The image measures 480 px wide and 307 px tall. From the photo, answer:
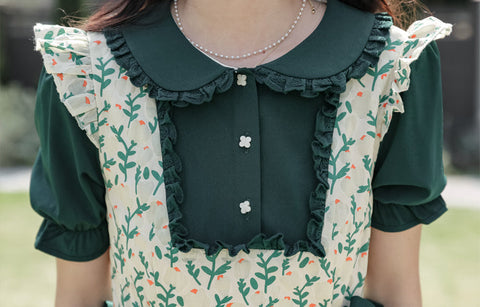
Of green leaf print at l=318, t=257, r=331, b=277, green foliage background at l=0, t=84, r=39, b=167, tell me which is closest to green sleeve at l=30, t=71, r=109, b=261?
green leaf print at l=318, t=257, r=331, b=277

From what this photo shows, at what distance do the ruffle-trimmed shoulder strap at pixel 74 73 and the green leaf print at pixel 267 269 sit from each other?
407mm

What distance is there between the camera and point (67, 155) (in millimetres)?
1365

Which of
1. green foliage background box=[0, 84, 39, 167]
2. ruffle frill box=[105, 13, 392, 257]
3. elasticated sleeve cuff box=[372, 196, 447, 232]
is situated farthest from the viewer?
green foliage background box=[0, 84, 39, 167]

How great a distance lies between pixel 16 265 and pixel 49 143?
411 centimetres

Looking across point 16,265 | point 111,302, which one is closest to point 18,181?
point 16,265

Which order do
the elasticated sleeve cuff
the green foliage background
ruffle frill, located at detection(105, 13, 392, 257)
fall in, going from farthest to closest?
the green foliage background
the elasticated sleeve cuff
ruffle frill, located at detection(105, 13, 392, 257)

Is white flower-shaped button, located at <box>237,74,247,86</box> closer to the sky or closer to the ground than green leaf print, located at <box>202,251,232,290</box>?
closer to the sky

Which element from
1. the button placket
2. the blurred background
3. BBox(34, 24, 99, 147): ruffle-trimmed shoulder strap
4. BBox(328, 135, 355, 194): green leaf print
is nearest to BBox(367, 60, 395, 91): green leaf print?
BBox(328, 135, 355, 194): green leaf print

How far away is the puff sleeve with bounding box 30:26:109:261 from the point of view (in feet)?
4.34

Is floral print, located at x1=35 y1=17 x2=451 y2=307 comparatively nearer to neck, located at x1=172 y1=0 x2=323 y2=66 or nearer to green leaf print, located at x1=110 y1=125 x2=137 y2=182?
Result: green leaf print, located at x1=110 y1=125 x2=137 y2=182

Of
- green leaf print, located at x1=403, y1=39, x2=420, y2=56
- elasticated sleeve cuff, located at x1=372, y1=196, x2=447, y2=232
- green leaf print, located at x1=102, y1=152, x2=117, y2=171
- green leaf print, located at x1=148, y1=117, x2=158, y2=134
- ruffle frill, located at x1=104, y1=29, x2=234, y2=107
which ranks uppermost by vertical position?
green leaf print, located at x1=403, y1=39, x2=420, y2=56

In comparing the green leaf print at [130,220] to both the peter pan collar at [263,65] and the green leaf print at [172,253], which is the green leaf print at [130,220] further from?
the peter pan collar at [263,65]

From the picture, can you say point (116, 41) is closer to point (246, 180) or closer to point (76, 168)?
Answer: point (76, 168)

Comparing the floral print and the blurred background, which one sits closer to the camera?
the floral print
